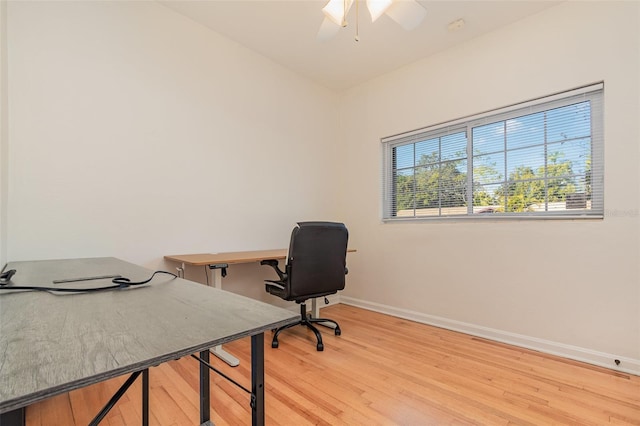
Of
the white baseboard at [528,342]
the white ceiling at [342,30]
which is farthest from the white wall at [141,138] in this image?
the white baseboard at [528,342]

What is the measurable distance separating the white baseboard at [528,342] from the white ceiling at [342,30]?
268cm

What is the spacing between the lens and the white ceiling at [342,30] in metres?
2.43

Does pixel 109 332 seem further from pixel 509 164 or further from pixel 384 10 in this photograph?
pixel 509 164

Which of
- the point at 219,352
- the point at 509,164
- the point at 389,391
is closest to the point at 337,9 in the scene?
the point at 509,164

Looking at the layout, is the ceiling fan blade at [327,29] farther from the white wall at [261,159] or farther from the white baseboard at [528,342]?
the white baseboard at [528,342]

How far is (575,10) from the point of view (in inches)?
89.5

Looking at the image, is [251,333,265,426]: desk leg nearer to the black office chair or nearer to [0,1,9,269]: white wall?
the black office chair

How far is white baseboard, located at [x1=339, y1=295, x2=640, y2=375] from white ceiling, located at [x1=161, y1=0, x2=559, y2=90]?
8.80 feet

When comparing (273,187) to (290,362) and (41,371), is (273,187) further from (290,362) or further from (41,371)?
(41,371)

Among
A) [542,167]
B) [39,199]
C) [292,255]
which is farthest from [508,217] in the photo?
[39,199]

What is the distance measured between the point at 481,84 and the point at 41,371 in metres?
3.33

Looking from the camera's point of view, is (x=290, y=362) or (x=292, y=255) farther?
(x=292, y=255)

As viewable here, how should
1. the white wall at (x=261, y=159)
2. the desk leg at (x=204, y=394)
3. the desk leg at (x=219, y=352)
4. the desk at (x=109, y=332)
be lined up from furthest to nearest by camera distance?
the desk leg at (x=219, y=352) < the white wall at (x=261, y=159) < the desk leg at (x=204, y=394) < the desk at (x=109, y=332)

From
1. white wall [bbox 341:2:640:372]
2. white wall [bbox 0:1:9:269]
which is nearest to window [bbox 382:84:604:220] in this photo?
white wall [bbox 341:2:640:372]
